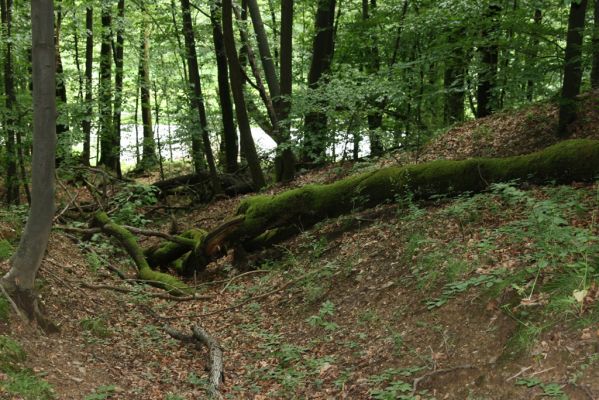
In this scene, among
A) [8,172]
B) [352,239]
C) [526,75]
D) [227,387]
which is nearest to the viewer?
[227,387]

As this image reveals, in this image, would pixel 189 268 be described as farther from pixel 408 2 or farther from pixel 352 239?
pixel 408 2

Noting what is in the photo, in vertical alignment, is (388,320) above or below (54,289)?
below

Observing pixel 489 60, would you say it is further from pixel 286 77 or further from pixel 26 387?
pixel 26 387

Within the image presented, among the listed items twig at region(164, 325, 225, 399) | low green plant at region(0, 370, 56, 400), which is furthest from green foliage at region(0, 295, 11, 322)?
twig at region(164, 325, 225, 399)

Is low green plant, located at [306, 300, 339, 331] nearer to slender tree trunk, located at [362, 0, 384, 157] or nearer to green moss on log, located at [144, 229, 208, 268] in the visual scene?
green moss on log, located at [144, 229, 208, 268]

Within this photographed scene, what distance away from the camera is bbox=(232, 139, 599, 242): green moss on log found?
7547 mm

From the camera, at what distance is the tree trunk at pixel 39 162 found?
5.31 m

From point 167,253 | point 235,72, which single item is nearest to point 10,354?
point 167,253

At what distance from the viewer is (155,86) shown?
17891 millimetres

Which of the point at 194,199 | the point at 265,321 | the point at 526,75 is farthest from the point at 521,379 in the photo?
the point at 194,199

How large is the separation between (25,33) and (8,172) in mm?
3739

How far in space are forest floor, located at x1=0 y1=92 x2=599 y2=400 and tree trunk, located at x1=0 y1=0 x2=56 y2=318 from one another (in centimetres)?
46

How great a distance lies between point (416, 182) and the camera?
8766mm

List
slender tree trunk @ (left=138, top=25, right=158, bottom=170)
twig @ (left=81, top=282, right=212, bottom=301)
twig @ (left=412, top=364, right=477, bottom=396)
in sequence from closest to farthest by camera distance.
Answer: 1. twig @ (left=412, top=364, right=477, bottom=396)
2. twig @ (left=81, top=282, right=212, bottom=301)
3. slender tree trunk @ (left=138, top=25, right=158, bottom=170)
